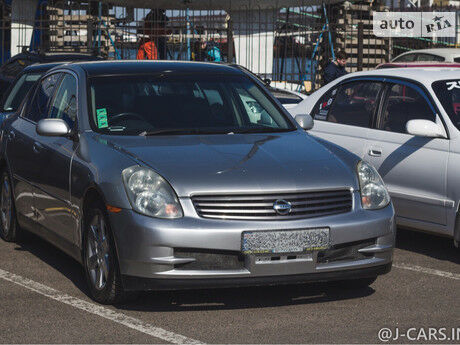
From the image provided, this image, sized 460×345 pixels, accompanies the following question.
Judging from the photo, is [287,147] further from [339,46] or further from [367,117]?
[339,46]

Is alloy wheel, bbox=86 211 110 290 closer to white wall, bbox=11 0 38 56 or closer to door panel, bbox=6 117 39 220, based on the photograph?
door panel, bbox=6 117 39 220

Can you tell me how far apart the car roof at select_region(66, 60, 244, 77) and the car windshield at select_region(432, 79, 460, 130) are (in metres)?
1.73

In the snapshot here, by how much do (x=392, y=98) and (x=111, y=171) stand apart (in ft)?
11.0

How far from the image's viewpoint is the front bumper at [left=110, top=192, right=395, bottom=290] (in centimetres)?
561

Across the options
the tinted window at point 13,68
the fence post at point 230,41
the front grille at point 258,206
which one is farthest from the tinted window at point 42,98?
the fence post at point 230,41

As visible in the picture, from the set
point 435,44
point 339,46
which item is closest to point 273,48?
point 339,46

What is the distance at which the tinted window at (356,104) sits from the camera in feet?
28.6

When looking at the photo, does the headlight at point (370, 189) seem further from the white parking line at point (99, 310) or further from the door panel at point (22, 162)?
the door panel at point (22, 162)

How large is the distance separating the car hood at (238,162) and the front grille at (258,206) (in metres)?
0.04

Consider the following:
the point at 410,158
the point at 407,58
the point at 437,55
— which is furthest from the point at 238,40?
the point at 410,158

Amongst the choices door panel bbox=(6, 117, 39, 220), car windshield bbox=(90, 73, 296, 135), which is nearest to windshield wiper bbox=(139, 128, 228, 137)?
car windshield bbox=(90, 73, 296, 135)

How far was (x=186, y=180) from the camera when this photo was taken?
227 inches

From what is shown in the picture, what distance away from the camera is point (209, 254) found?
223 inches

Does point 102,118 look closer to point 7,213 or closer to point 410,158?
point 7,213
